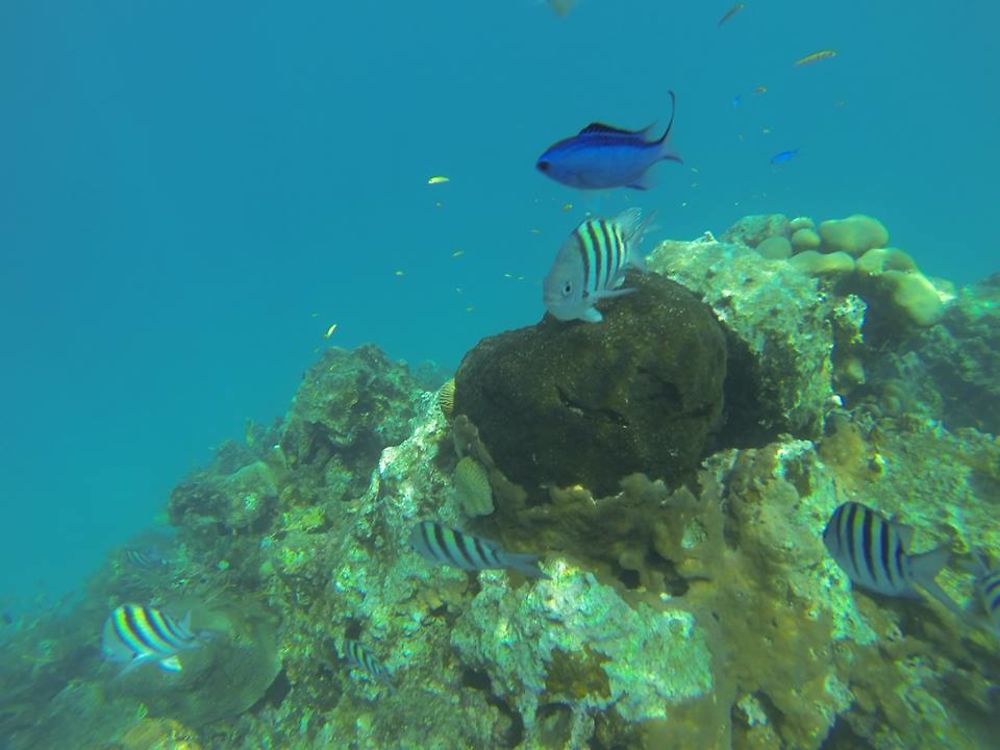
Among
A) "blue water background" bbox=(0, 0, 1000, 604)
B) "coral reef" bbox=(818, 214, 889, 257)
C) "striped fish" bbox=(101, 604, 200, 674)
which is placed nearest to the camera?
"striped fish" bbox=(101, 604, 200, 674)

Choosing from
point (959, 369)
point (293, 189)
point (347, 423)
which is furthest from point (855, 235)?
point (293, 189)

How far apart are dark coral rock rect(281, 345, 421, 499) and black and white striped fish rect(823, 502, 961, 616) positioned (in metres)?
7.17

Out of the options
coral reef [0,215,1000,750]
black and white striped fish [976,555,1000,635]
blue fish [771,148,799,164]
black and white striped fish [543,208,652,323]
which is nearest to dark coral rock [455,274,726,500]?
coral reef [0,215,1000,750]

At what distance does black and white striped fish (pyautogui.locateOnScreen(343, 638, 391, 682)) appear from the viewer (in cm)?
427

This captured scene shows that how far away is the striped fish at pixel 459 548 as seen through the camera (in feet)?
8.71

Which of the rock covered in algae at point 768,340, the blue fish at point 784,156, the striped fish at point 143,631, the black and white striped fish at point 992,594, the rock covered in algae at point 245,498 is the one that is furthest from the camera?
the blue fish at point 784,156

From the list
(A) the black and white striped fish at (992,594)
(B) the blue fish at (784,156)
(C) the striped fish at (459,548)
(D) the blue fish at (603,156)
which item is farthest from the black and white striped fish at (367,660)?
(B) the blue fish at (784,156)

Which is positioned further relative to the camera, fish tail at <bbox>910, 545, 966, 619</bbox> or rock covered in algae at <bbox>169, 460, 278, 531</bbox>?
rock covered in algae at <bbox>169, 460, 278, 531</bbox>

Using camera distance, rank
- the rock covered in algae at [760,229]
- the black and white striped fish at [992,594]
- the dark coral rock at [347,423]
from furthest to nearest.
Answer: the rock covered in algae at [760,229]
the dark coral rock at [347,423]
the black and white striped fish at [992,594]

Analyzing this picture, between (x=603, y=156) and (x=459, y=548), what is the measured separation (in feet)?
6.74

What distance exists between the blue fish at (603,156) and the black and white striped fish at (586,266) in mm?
253

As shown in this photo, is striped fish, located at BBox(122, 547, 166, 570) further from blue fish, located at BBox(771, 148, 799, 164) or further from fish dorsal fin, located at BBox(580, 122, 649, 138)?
blue fish, located at BBox(771, 148, 799, 164)

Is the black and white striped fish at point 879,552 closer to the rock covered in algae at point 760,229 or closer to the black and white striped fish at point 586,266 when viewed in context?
the black and white striped fish at point 586,266

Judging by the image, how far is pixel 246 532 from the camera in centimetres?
905
